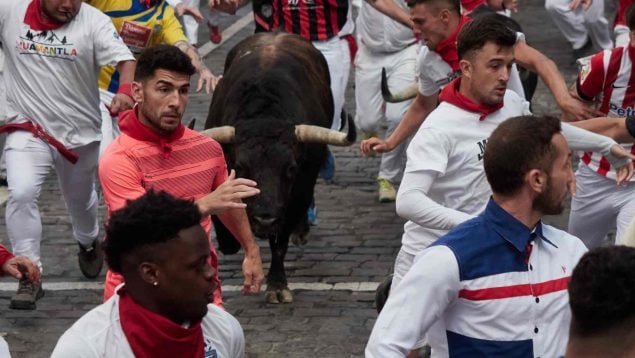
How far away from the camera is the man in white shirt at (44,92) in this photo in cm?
961

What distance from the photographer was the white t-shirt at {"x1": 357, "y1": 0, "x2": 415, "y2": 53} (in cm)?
1281

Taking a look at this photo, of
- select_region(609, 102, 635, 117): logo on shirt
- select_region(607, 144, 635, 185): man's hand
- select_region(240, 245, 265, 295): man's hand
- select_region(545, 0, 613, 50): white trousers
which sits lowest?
select_region(545, 0, 613, 50): white trousers

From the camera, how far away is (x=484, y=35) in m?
7.19

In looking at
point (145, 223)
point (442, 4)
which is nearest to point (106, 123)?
point (442, 4)

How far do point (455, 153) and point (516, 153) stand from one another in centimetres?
183

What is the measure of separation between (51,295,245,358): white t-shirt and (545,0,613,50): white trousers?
13579 mm

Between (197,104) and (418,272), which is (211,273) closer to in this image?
(418,272)

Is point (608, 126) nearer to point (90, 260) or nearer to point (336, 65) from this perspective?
point (90, 260)

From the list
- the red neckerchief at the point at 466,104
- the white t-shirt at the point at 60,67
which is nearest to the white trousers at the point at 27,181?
the white t-shirt at the point at 60,67

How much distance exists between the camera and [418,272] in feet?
16.5

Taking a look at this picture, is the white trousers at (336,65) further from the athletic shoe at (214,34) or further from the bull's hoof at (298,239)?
the athletic shoe at (214,34)

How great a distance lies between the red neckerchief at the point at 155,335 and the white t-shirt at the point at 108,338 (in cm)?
4

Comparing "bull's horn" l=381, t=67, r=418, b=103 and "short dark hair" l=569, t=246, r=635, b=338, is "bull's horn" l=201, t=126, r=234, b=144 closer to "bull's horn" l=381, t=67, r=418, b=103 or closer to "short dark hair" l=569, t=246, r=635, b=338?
"bull's horn" l=381, t=67, r=418, b=103

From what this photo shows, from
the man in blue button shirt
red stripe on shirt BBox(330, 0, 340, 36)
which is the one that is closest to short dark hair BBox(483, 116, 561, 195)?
the man in blue button shirt
